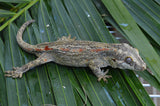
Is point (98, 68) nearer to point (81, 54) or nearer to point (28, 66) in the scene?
point (81, 54)

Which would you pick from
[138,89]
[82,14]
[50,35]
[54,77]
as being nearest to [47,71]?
Result: [54,77]

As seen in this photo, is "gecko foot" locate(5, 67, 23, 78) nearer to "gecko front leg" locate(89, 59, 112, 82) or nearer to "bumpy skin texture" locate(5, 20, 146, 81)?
"bumpy skin texture" locate(5, 20, 146, 81)

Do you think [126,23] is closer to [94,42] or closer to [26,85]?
[94,42]

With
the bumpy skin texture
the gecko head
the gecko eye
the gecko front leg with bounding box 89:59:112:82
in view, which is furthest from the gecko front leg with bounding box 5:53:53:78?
the gecko eye

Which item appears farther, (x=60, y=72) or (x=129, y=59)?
(x=60, y=72)

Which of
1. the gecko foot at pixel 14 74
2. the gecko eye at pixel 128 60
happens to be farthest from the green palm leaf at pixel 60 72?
the gecko eye at pixel 128 60

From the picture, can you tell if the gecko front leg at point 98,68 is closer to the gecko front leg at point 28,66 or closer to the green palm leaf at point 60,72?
the green palm leaf at point 60,72

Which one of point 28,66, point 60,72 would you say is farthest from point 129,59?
point 28,66
